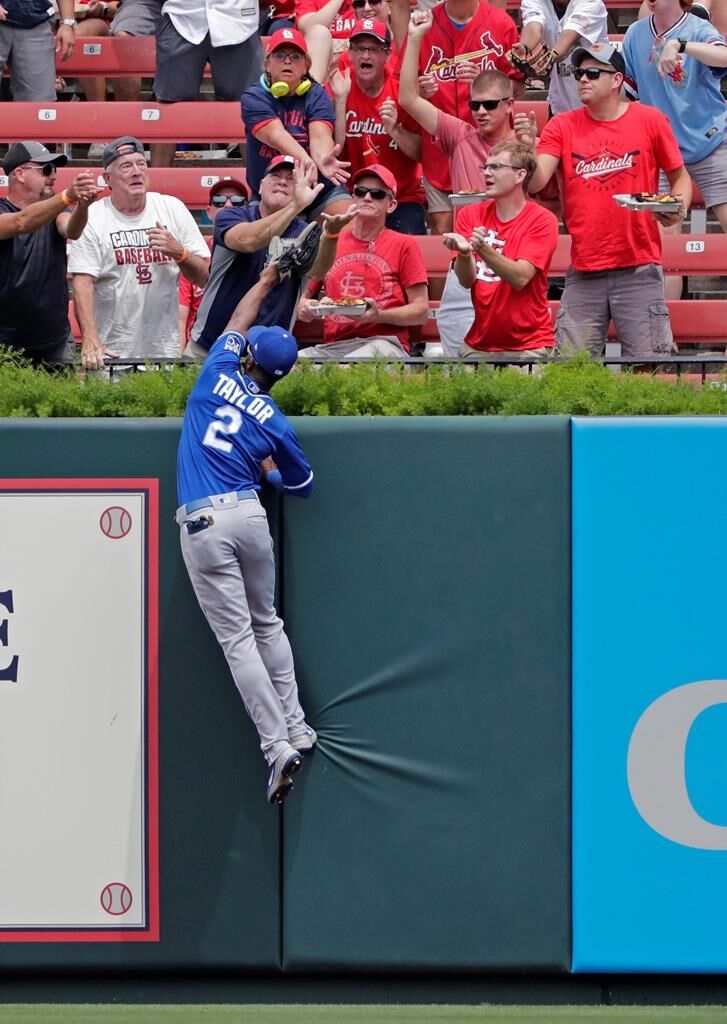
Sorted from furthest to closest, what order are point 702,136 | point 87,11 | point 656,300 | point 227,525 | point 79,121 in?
1. point 87,11
2. point 79,121
3. point 702,136
4. point 656,300
5. point 227,525

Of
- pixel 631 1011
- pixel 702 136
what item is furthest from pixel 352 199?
pixel 631 1011

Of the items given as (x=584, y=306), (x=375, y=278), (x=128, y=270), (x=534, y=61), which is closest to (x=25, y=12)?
(x=534, y=61)

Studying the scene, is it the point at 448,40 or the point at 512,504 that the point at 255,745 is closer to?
the point at 512,504

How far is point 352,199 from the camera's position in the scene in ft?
25.4

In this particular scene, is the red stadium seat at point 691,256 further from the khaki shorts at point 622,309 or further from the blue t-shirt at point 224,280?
the blue t-shirt at point 224,280

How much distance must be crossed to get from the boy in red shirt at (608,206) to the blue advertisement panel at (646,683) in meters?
2.20

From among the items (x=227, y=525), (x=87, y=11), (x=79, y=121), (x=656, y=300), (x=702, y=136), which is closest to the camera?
(x=227, y=525)

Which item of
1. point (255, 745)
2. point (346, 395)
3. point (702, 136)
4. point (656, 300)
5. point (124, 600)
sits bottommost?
point (255, 745)

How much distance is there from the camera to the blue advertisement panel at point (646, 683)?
16.6 ft

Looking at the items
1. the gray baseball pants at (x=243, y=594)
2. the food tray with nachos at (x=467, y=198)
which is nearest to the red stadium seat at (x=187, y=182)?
the food tray with nachos at (x=467, y=198)

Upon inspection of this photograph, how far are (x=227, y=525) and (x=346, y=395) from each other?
79 centimetres

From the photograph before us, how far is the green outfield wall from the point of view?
511 cm

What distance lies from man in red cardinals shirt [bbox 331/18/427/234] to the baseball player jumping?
13.8ft

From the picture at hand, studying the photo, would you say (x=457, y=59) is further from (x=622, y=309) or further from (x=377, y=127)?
(x=622, y=309)
